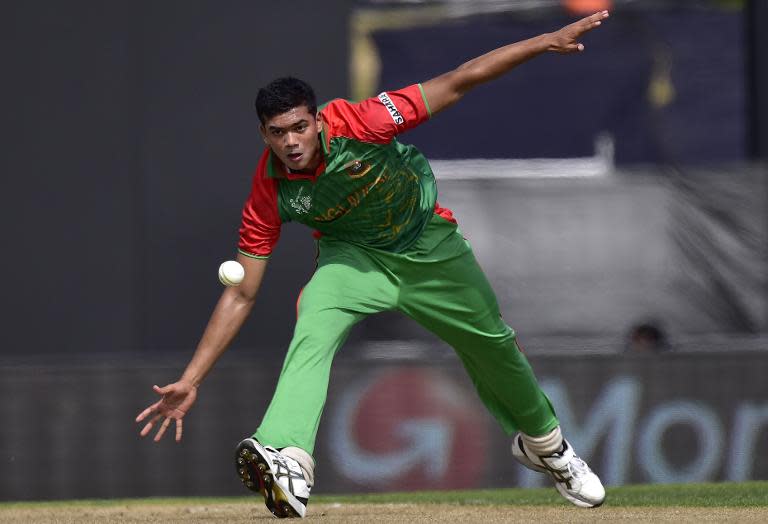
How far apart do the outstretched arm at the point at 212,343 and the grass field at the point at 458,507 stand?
26.7 inches

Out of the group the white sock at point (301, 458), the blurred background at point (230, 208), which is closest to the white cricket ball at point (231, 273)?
the white sock at point (301, 458)

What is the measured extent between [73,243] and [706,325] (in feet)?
16.5

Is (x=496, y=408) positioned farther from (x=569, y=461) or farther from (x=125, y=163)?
(x=125, y=163)

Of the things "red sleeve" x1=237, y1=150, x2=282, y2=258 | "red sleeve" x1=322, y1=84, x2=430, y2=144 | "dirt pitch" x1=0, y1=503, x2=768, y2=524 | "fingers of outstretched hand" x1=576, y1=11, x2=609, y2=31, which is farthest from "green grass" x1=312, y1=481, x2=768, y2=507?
"fingers of outstretched hand" x1=576, y1=11, x2=609, y2=31

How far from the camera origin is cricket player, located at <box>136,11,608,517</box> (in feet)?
19.0

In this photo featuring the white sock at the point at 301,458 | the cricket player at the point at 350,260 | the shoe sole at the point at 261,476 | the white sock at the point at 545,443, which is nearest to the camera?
the shoe sole at the point at 261,476

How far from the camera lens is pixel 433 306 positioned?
20.7ft

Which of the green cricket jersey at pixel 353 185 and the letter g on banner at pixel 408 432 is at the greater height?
the green cricket jersey at pixel 353 185

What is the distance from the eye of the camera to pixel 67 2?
1193 cm

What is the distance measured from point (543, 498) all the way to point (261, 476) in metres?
2.69

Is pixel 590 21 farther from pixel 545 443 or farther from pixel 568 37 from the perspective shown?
pixel 545 443

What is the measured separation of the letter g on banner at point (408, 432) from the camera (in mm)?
9211

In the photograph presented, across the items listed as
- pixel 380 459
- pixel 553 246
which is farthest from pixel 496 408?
pixel 553 246

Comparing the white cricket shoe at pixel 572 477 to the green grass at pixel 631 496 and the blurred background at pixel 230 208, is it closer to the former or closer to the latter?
the green grass at pixel 631 496
